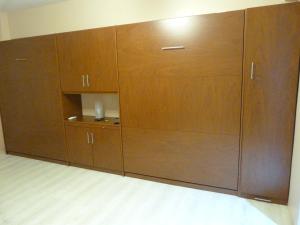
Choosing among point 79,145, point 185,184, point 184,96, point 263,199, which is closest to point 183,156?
point 185,184

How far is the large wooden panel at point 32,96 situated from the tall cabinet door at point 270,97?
7.39 ft

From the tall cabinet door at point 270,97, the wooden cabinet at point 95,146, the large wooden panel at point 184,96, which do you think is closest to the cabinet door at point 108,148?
the wooden cabinet at point 95,146

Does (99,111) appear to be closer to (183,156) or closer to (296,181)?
(183,156)

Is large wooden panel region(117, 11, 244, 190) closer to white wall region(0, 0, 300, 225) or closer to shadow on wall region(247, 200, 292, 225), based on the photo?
shadow on wall region(247, 200, 292, 225)

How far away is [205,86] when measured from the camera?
2.16 m

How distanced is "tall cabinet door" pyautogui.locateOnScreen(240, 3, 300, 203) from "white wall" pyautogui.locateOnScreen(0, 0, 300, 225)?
0.14 meters

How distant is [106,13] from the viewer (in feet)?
9.50

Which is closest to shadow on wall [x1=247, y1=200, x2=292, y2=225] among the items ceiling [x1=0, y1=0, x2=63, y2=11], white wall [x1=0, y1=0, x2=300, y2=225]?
white wall [x1=0, y1=0, x2=300, y2=225]

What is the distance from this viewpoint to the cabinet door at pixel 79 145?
2855mm

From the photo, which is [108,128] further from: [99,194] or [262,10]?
[262,10]

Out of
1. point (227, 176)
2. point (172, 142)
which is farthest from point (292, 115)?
point (172, 142)

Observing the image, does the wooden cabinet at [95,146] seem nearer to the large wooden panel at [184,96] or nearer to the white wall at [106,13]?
the large wooden panel at [184,96]

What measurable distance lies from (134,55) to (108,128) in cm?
91

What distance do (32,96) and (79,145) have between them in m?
0.97
